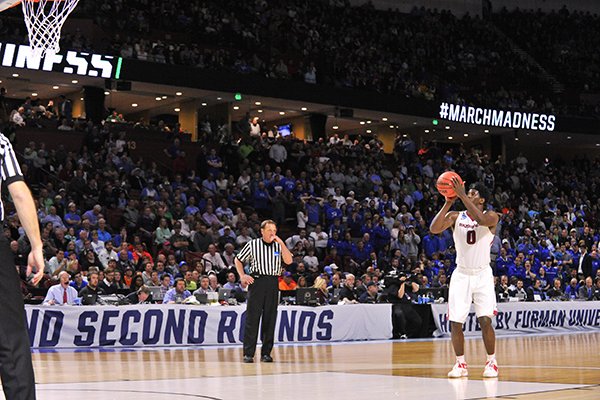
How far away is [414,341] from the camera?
20719 millimetres

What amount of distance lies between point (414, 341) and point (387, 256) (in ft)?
27.7

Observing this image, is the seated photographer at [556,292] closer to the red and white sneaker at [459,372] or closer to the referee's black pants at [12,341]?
the red and white sneaker at [459,372]

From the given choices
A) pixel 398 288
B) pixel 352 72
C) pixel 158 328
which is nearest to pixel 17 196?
pixel 158 328

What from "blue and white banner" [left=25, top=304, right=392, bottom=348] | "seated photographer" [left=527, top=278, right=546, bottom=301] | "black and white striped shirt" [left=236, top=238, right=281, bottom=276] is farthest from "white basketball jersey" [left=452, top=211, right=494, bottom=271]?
"seated photographer" [left=527, top=278, right=546, bottom=301]

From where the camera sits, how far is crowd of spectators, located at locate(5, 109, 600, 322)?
22.0 meters

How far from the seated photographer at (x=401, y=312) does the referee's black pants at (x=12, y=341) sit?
54.9ft

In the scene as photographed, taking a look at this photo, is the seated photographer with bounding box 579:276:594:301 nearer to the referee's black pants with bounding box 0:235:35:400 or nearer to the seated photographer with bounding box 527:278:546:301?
the seated photographer with bounding box 527:278:546:301

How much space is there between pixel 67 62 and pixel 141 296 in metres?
13.2

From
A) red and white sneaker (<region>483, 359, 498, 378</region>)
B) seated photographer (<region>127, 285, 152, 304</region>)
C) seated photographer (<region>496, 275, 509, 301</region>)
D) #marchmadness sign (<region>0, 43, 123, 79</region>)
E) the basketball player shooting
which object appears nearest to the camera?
red and white sneaker (<region>483, 359, 498, 378</region>)

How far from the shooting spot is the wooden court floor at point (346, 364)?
35.5ft

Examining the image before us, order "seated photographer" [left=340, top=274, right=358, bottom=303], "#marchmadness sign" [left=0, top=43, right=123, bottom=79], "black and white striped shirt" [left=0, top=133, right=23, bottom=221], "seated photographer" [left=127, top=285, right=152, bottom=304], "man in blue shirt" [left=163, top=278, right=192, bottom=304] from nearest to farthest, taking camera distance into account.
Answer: "black and white striped shirt" [left=0, top=133, right=23, bottom=221]
"seated photographer" [left=127, top=285, right=152, bottom=304]
"man in blue shirt" [left=163, top=278, right=192, bottom=304]
"seated photographer" [left=340, top=274, right=358, bottom=303]
"#marchmadness sign" [left=0, top=43, right=123, bottom=79]

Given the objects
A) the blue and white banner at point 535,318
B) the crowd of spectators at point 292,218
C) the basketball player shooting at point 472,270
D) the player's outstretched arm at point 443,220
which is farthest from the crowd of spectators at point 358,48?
the basketball player shooting at point 472,270

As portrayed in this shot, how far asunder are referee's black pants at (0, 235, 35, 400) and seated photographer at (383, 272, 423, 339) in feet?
54.9

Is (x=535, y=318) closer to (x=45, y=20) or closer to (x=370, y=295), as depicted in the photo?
(x=370, y=295)
